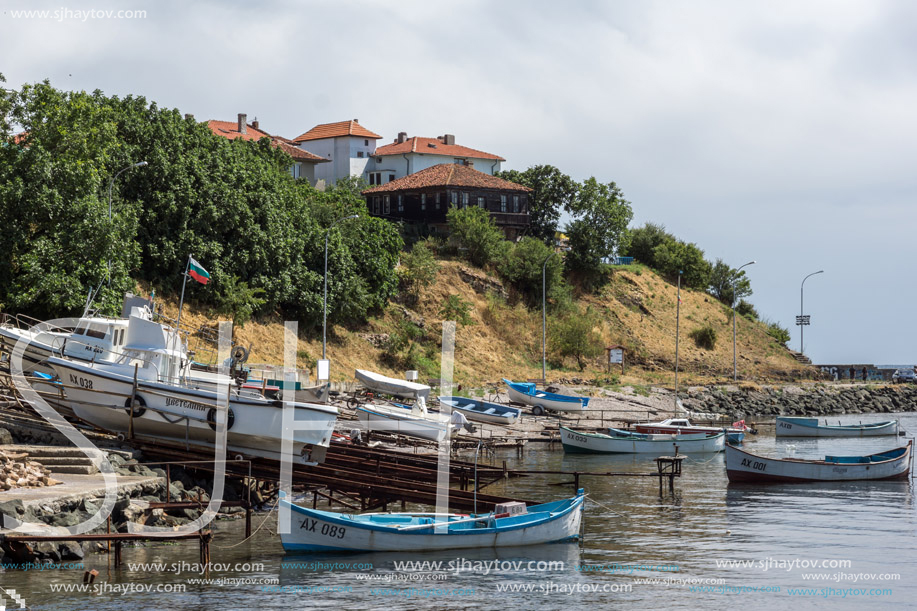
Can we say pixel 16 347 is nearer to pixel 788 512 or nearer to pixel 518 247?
pixel 788 512

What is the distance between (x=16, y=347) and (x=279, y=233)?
94.6ft

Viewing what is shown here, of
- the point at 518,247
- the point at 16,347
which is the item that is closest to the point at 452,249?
the point at 518,247

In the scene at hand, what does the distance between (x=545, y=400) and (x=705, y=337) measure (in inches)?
1514

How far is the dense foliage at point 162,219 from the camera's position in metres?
40.8

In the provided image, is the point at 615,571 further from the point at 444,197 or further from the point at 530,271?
the point at 444,197

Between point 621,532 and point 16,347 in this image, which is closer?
point 621,532

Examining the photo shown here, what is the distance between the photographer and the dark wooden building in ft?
282

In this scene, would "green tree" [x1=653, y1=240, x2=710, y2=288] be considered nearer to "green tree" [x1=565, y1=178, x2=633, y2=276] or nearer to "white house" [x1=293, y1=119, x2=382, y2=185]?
"green tree" [x1=565, y1=178, x2=633, y2=276]

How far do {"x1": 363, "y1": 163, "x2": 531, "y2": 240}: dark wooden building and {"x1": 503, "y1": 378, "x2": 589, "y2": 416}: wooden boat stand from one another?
2925 centimetres

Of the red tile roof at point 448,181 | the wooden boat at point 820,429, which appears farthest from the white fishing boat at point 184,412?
the red tile roof at point 448,181

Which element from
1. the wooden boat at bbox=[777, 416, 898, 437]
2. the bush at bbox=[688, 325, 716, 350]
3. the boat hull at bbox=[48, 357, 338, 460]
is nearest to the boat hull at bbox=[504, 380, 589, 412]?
the wooden boat at bbox=[777, 416, 898, 437]

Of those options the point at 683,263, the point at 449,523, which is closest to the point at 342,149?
the point at 683,263

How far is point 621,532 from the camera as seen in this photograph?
27172 mm

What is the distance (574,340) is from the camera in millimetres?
77188
